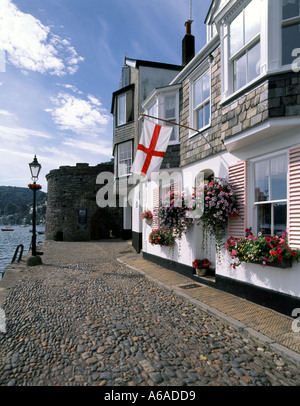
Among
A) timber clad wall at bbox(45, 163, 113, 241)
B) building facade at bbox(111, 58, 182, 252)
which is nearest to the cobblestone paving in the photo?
building facade at bbox(111, 58, 182, 252)

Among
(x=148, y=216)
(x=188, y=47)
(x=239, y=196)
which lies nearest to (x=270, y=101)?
(x=239, y=196)

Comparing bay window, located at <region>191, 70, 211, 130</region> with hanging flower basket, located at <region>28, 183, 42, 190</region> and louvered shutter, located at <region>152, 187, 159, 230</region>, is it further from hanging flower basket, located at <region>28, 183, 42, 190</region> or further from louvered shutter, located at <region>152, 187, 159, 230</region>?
hanging flower basket, located at <region>28, 183, 42, 190</region>

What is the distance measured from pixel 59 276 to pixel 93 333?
173 inches

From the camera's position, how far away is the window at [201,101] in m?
7.38

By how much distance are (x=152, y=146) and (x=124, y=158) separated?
9408mm

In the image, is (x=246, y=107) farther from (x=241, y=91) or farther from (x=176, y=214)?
(x=176, y=214)

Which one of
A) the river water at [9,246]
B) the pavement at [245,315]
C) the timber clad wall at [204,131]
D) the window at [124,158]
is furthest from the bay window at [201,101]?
the river water at [9,246]

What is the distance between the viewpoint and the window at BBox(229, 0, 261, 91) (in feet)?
16.4

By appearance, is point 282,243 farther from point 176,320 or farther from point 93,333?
point 93,333

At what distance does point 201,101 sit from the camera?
25.1ft

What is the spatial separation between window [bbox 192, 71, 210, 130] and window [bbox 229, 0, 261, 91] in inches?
62.7

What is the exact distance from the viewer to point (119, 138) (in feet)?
56.6

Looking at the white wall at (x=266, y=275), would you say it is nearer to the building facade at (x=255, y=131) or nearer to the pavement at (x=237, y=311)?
the building facade at (x=255, y=131)
